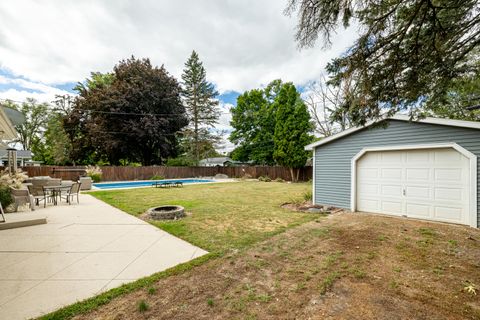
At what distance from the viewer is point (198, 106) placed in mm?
26141

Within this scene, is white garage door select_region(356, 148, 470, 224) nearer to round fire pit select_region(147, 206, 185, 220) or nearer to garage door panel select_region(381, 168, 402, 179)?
garage door panel select_region(381, 168, 402, 179)

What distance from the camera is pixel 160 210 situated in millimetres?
6332

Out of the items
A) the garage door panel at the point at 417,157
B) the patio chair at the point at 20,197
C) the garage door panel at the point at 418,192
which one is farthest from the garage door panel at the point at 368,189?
the patio chair at the point at 20,197

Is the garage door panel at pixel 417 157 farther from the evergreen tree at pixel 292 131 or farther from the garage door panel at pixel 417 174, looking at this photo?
the evergreen tree at pixel 292 131

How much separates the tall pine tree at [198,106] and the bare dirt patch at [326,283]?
22.0 metres

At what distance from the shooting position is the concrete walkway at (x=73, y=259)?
7.76 ft

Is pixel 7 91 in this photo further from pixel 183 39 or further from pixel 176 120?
pixel 183 39

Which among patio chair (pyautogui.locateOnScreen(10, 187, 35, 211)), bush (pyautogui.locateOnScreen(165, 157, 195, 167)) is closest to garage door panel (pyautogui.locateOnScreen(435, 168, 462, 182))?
patio chair (pyautogui.locateOnScreen(10, 187, 35, 211))

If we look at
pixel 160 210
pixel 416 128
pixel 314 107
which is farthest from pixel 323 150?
pixel 314 107

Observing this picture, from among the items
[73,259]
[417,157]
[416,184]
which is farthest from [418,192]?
[73,259]

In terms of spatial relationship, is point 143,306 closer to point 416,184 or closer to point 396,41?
point 396,41

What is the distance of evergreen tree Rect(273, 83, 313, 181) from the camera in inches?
741

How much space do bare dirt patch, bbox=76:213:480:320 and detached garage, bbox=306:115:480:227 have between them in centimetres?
131

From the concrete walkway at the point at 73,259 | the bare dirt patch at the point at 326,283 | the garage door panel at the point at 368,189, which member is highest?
the garage door panel at the point at 368,189
